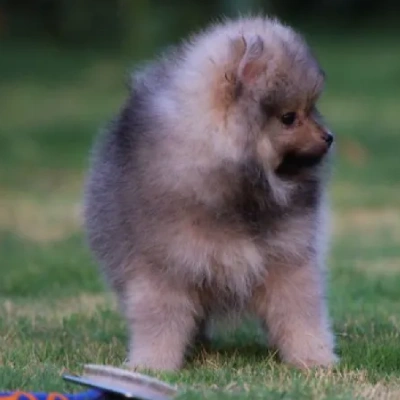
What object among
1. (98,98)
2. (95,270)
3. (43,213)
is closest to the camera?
(95,270)

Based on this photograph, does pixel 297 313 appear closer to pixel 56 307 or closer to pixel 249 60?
pixel 249 60

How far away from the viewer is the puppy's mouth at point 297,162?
4953 mm

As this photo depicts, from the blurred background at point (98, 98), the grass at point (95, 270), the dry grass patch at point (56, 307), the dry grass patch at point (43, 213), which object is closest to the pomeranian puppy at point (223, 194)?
the grass at point (95, 270)

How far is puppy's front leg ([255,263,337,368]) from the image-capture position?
5238mm

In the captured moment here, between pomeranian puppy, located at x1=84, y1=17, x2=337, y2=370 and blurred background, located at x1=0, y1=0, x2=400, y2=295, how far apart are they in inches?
25.8

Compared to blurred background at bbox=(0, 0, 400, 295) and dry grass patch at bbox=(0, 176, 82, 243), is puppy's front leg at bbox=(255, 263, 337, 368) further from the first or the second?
dry grass patch at bbox=(0, 176, 82, 243)

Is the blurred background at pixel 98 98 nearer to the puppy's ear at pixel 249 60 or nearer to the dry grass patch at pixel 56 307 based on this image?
the dry grass patch at pixel 56 307

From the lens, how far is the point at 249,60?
4855mm

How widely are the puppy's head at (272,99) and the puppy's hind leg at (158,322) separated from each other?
717mm

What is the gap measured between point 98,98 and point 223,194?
713 inches

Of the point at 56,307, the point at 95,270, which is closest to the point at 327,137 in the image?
the point at 56,307

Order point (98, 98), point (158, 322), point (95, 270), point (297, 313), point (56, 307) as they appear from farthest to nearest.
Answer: point (98, 98)
point (95, 270)
point (56, 307)
point (297, 313)
point (158, 322)

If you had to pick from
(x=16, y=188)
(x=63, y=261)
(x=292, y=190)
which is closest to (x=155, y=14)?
(x=16, y=188)

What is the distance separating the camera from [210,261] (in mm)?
5051
